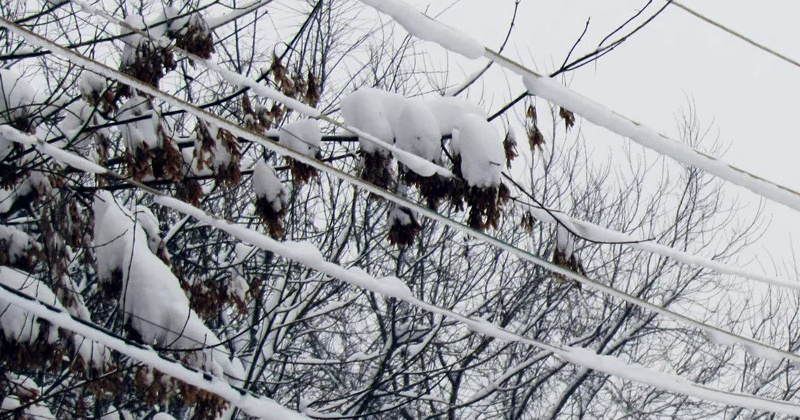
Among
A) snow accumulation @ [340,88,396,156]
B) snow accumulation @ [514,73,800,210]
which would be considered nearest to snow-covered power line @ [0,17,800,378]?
snow accumulation @ [340,88,396,156]

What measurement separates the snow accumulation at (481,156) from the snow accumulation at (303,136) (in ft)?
2.19

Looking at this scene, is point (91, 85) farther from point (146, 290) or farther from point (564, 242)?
point (564, 242)

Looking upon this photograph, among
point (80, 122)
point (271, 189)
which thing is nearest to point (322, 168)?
point (271, 189)

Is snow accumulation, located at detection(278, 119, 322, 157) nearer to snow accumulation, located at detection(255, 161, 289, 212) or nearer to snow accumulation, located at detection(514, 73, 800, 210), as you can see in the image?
snow accumulation, located at detection(255, 161, 289, 212)

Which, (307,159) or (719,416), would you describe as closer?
(307,159)

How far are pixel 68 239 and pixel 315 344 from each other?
6180mm

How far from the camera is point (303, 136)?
3303mm

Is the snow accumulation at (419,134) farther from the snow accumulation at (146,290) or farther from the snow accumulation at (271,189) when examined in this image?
the snow accumulation at (146,290)

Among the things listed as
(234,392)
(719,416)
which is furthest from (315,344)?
(234,392)

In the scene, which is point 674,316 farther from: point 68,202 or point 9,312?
point 68,202

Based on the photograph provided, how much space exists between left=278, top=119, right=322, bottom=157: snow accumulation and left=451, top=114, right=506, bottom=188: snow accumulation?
0.67 metres

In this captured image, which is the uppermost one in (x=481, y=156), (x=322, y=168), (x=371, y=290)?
(x=481, y=156)

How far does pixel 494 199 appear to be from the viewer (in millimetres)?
2764

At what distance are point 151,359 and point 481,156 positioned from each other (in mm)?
1289
